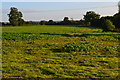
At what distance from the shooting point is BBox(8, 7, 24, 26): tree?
105 metres

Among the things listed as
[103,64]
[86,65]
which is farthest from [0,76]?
[103,64]

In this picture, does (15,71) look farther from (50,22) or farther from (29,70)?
(50,22)

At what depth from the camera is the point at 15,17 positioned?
4158 inches

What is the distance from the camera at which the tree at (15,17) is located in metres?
105

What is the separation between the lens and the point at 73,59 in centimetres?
1190

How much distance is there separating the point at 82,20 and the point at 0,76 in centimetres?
11280

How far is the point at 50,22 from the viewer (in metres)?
118

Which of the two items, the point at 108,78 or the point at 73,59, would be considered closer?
the point at 108,78

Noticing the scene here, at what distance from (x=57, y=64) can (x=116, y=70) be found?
330 centimetres

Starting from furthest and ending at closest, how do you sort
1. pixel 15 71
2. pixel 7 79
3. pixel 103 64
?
pixel 103 64 < pixel 15 71 < pixel 7 79

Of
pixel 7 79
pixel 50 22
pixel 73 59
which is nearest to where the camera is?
pixel 7 79

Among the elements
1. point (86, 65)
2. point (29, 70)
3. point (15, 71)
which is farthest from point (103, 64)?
point (15, 71)

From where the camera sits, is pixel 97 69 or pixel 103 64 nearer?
pixel 97 69

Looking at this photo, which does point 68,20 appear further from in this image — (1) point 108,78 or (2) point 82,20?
(1) point 108,78
